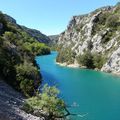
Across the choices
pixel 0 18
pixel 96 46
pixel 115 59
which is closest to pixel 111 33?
pixel 96 46

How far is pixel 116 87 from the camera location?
9538 cm

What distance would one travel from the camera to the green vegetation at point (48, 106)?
47.6 meters

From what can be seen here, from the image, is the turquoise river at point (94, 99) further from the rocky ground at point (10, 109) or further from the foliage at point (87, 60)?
the foliage at point (87, 60)

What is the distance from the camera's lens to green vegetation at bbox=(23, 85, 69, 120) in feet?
156

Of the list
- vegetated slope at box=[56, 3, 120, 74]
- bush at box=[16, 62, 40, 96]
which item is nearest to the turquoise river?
bush at box=[16, 62, 40, 96]

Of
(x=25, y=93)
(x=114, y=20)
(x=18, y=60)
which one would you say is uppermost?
(x=114, y=20)

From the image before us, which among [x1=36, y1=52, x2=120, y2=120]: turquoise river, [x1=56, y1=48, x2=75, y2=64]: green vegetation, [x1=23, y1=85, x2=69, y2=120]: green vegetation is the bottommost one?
[x1=36, y1=52, x2=120, y2=120]: turquoise river

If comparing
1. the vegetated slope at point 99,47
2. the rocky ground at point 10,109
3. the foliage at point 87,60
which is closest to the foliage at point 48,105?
the rocky ground at point 10,109

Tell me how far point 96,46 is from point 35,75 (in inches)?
3740

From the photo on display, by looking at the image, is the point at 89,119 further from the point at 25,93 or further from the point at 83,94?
the point at 83,94

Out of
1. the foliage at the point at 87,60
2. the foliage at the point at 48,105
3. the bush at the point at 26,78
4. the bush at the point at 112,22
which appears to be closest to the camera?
the foliage at the point at 48,105

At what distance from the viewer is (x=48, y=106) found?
47594 millimetres

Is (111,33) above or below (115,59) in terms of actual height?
above

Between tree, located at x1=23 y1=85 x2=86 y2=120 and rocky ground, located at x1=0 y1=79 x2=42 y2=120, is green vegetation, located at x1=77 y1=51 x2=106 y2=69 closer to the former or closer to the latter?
rocky ground, located at x1=0 y1=79 x2=42 y2=120
